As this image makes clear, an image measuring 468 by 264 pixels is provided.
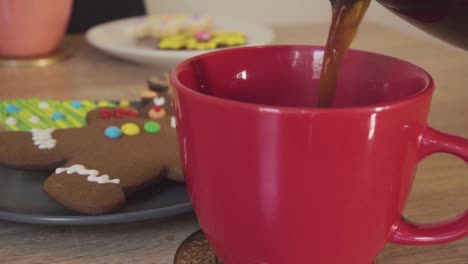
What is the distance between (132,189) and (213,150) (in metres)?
0.13

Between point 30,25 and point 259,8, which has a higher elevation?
point 30,25

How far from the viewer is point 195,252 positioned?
1.34 ft

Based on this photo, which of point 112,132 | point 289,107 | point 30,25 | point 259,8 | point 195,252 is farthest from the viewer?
point 259,8

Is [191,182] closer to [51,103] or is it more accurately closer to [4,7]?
[51,103]

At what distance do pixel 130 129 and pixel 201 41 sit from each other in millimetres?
413

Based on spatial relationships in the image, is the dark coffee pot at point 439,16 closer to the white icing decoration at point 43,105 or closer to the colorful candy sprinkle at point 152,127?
the colorful candy sprinkle at point 152,127

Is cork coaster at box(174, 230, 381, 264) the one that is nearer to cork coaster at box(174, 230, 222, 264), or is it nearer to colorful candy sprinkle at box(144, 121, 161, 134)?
cork coaster at box(174, 230, 222, 264)

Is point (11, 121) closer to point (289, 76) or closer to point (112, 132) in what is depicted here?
point (112, 132)

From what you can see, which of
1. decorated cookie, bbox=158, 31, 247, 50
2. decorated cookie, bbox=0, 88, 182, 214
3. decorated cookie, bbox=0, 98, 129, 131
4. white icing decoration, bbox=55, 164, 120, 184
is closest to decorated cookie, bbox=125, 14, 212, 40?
decorated cookie, bbox=158, 31, 247, 50

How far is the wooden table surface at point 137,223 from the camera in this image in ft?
1.35

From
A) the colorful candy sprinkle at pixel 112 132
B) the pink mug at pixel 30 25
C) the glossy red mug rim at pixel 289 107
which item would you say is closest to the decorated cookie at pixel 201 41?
the pink mug at pixel 30 25

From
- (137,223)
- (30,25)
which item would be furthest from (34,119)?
(30,25)

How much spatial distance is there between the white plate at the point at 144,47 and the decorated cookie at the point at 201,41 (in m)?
0.02

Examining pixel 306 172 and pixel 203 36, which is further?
A: pixel 203 36
